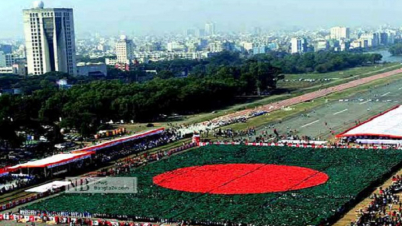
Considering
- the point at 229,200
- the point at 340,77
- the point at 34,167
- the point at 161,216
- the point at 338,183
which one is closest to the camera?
the point at 161,216

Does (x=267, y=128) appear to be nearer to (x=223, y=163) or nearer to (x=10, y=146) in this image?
(x=223, y=163)

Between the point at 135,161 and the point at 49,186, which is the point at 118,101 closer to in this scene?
the point at 135,161

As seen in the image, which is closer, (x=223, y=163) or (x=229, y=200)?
(x=229, y=200)

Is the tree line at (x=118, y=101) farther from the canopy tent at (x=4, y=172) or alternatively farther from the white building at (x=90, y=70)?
the white building at (x=90, y=70)

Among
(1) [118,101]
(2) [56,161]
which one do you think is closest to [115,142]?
(2) [56,161]

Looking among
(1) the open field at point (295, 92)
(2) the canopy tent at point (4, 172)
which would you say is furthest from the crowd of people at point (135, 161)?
(1) the open field at point (295, 92)

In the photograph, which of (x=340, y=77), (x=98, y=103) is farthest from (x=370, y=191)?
(x=340, y=77)
